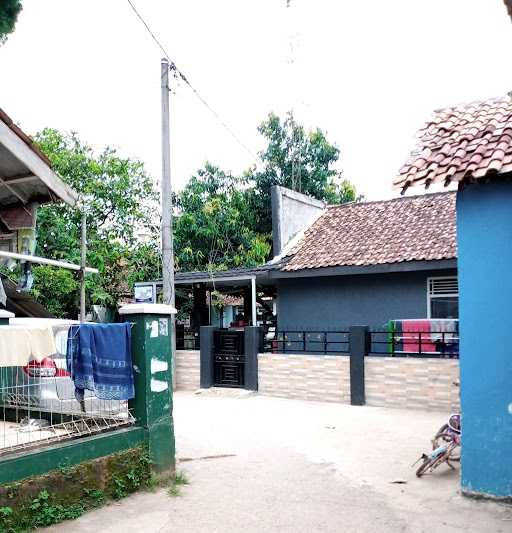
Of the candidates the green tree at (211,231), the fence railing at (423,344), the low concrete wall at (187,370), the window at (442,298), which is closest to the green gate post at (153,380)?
the fence railing at (423,344)

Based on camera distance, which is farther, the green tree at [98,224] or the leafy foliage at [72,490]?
the green tree at [98,224]

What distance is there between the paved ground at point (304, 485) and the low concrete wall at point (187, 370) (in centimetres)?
314

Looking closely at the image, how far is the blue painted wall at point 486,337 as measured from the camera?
5.48 metres

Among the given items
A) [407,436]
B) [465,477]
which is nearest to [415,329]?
[407,436]

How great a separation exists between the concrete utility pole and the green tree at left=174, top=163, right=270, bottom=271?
6682mm

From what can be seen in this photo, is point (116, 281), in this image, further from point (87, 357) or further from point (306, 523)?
point (306, 523)

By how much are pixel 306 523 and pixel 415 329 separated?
7.54 meters

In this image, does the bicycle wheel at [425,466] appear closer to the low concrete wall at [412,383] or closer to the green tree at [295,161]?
the low concrete wall at [412,383]

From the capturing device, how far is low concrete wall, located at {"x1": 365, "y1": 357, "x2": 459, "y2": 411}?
10219 mm

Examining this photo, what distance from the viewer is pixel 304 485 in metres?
6.27

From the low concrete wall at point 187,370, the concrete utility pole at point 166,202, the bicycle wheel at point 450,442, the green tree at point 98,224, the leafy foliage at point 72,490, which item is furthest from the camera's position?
the green tree at point 98,224

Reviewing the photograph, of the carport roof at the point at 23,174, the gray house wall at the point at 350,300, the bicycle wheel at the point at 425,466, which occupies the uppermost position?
the carport roof at the point at 23,174

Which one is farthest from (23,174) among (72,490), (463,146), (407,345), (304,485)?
(407,345)

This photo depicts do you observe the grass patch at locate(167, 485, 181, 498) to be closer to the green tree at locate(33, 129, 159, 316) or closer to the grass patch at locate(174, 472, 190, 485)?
the grass patch at locate(174, 472, 190, 485)
